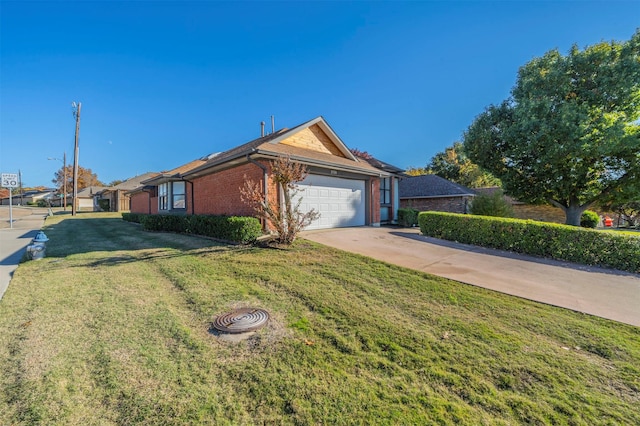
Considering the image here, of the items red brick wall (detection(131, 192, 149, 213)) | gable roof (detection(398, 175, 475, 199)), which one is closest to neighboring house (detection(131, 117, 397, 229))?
red brick wall (detection(131, 192, 149, 213))

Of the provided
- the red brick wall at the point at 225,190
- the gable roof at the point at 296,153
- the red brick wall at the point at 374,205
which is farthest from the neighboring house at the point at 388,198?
the red brick wall at the point at 225,190

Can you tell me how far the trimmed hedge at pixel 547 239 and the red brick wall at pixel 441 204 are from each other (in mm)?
12452

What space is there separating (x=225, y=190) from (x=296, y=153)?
3.64m

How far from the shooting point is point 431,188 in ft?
74.6

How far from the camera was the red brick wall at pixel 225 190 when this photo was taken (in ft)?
33.1

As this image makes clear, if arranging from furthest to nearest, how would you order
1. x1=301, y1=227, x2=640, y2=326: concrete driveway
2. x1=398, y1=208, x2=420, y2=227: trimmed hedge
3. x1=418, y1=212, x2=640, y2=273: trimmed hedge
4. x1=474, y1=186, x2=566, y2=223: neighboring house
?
1. x1=474, y1=186, x2=566, y2=223: neighboring house
2. x1=398, y1=208, x2=420, y2=227: trimmed hedge
3. x1=418, y1=212, x2=640, y2=273: trimmed hedge
4. x1=301, y1=227, x2=640, y2=326: concrete driveway

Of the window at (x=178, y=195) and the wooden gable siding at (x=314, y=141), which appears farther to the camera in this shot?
the window at (x=178, y=195)

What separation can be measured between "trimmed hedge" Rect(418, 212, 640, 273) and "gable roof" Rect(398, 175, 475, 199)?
491 inches

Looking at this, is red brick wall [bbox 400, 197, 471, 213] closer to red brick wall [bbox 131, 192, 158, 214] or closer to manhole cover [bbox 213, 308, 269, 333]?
manhole cover [bbox 213, 308, 269, 333]

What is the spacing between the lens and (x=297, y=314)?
13.4ft

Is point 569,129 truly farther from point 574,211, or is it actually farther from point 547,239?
point 547,239

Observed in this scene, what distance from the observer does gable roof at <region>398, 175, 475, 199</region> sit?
21070mm

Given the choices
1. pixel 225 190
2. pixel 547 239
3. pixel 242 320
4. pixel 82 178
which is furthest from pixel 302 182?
pixel 82 178

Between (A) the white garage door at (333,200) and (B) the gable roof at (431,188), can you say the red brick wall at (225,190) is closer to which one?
(A) the white garage door at (333,200)
